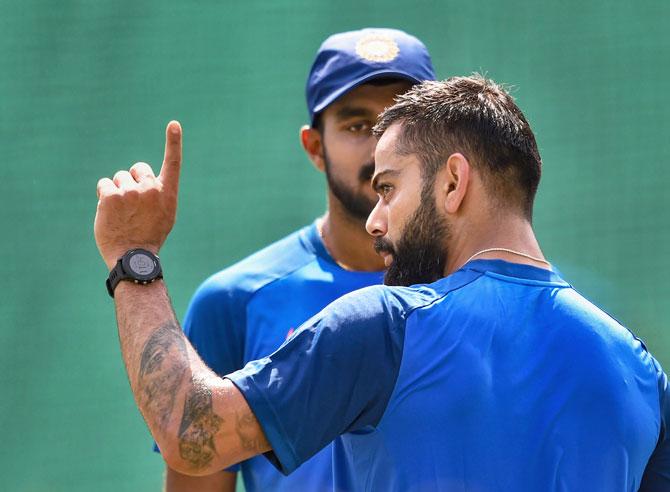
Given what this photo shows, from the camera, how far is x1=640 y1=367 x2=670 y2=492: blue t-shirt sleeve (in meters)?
1.82

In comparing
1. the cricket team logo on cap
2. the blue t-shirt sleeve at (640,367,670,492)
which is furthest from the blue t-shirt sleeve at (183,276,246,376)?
the blue t-shirt sleeve at (640,367,670,492)

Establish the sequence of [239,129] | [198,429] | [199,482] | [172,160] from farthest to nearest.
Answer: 1. [239,129]
2. [199,482]
3. [172,160]
4. [198,429]

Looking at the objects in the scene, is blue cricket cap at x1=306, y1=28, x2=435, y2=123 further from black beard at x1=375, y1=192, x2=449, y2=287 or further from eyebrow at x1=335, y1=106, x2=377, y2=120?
black beard at x1=375, y1=192, x2=449, y2=287

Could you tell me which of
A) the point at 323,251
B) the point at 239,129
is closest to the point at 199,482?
the point at 323,251

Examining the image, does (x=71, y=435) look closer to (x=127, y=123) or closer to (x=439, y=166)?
(x=127, y=123)

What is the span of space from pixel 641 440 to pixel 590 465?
0.12 m

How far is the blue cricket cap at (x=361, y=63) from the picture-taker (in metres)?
2.78

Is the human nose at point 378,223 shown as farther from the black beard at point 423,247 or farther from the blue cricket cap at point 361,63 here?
the blue cricket cap at point 361,63

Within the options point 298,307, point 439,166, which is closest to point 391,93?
point 298,307

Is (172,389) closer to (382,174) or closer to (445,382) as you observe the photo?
(445,382)

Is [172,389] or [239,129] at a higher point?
[239,129]

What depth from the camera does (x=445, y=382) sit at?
1.64 meters

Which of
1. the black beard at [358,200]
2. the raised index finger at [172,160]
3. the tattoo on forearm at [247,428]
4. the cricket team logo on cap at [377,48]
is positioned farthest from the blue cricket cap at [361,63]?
the tattoo on forearm at [247,428]

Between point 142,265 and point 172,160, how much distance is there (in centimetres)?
23
